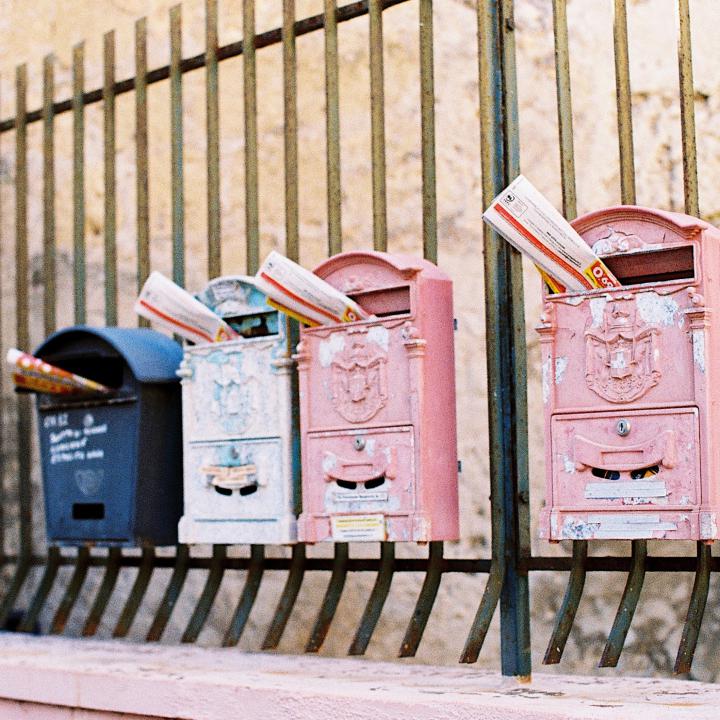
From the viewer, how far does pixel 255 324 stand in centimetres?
440

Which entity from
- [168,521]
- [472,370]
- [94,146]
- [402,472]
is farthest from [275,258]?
[94,146]

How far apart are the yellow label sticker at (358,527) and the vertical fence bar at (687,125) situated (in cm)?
127

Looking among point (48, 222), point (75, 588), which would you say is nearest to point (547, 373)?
point (75, 588)

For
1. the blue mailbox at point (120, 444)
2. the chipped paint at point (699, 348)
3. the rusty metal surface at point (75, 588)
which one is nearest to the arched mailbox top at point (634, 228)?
the chipped paint at point (699, 348)

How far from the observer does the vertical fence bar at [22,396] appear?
5355 mm

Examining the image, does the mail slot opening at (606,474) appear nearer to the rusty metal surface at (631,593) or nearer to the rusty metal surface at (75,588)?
the rusty metal surface at (631,593)

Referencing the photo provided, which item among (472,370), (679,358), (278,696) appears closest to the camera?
(679,358)

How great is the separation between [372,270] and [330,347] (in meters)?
0.27

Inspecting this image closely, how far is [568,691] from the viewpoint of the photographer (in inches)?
140

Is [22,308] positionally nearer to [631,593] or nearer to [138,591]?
[138,591]

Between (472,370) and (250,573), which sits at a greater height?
(472,370)

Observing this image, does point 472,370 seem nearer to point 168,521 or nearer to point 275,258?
point 168,521

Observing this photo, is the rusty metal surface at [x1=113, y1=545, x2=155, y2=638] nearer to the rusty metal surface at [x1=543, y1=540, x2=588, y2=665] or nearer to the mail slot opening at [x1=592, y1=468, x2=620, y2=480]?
the rusty metal surface at [x1=543, y1=540, x2=588, y2=665]

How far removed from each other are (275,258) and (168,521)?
1201 millimetres
